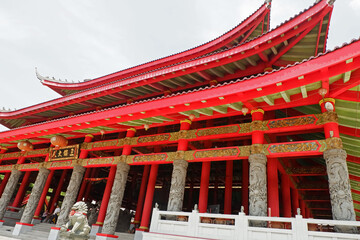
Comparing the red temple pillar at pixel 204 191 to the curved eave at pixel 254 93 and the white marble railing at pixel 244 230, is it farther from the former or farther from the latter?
the curved eave at pixel 254 93

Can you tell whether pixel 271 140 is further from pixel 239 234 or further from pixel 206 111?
pixel 239 234

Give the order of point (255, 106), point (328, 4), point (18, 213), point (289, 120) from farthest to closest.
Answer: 1. point (18, 213)
2. point (255, 106)
3. point (289, 120)
4. point (328, 4)

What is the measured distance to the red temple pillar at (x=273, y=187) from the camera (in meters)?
7.34

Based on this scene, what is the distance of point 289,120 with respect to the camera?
21.6 feet

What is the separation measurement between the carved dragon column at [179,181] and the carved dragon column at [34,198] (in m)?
8.23

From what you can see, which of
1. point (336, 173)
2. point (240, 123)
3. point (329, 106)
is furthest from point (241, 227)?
point (240, 123)

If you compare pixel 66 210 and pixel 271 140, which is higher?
pixel 271 140

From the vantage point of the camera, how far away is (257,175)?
626 centimetres

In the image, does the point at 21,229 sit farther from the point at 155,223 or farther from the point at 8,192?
the point at 155,223

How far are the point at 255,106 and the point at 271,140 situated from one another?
5.46ft

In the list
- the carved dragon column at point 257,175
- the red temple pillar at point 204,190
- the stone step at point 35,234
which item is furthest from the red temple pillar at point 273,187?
the stone step at point 35,234

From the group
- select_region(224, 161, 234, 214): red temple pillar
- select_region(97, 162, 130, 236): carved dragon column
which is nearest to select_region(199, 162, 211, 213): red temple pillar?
select_region(224, 161, 234, 214): red temple pillar

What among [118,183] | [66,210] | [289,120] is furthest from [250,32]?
[66,210]

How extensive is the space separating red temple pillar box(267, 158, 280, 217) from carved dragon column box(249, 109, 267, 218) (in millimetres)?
1639
